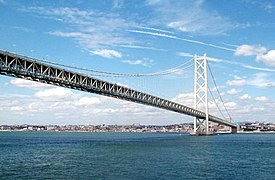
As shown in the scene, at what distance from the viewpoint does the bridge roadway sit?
4266 centimetres

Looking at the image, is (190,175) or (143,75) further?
(143,75)

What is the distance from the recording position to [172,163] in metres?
35.0

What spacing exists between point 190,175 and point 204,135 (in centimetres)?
7812

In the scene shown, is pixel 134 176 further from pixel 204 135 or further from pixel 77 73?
pixel 204 135

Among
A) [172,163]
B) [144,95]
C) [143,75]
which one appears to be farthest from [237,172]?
[143,75]

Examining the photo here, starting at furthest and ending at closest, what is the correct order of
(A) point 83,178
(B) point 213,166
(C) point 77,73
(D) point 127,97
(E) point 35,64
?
(D) point 127,97 → (C) point 77,73 → (E) point 35,64 → (B) point 213,166 → (A) point 83,178

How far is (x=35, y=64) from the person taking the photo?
46062 millimetres

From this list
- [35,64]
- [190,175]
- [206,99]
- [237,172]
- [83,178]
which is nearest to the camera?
[83,178]

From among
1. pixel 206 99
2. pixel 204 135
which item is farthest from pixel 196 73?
pixel 204 135

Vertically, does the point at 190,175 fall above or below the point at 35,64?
below

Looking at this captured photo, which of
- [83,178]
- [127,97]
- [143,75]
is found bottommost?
[83,178]

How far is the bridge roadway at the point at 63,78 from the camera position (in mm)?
42656

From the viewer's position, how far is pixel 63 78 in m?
51.9

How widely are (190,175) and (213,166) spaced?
244 inches
